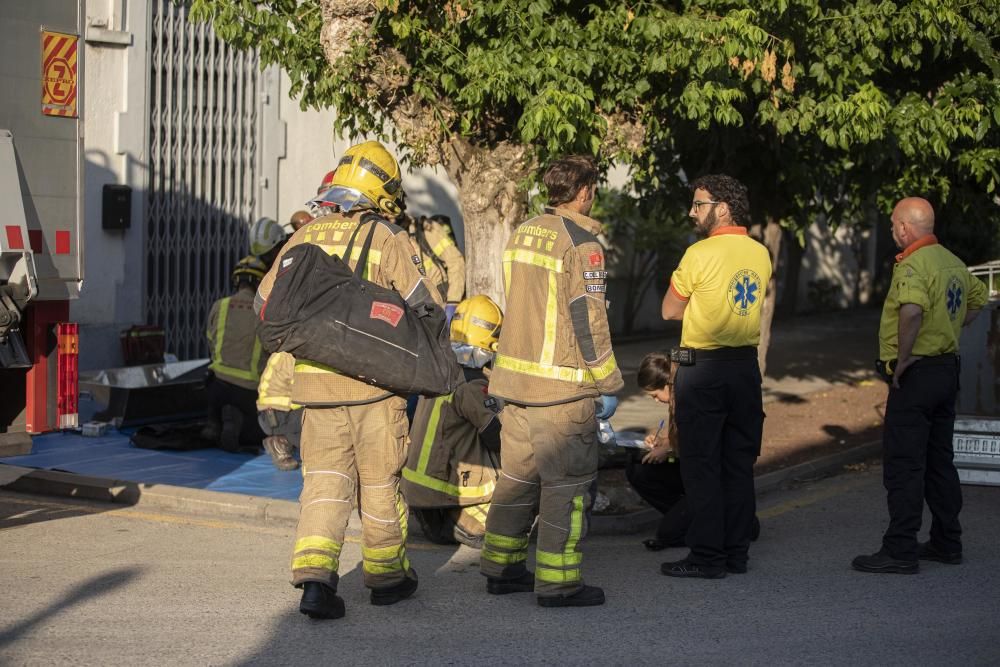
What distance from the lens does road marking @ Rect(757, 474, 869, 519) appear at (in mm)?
8086

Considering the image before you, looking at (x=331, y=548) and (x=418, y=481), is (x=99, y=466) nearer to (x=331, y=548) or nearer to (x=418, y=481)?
(x=418, y=481)

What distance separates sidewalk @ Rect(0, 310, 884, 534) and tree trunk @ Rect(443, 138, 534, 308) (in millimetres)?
1888

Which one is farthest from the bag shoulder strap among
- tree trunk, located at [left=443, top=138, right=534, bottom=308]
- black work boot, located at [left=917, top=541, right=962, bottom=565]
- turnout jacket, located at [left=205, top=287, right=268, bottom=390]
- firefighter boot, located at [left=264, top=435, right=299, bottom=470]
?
turnout jacket, located at [left=205, top=287, right=268, bottom=390]

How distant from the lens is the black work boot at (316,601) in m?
5.34

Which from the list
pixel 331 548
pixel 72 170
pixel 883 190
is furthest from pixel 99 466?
pixel 883 190

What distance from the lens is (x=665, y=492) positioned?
720 centimetres

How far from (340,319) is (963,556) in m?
3.65

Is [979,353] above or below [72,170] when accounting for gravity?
below

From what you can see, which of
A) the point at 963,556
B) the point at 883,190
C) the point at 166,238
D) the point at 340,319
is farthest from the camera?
the point at 166,238

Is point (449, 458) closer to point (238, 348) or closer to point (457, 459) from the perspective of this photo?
point (457, 459)

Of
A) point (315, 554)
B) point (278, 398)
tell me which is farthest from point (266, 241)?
point (315, 554)

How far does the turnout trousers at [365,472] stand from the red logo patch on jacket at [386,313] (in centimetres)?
36

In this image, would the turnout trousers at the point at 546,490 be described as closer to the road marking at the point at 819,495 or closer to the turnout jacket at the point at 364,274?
the turnout jacket at the point at 364,274

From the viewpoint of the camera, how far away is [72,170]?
274 inches
